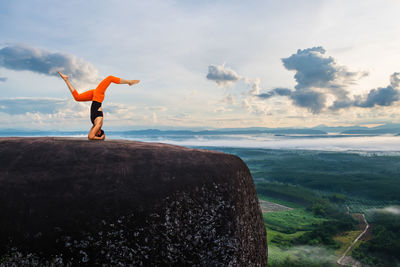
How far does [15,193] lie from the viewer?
21.1ft

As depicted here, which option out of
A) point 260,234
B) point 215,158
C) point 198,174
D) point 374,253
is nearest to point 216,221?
point 198,174

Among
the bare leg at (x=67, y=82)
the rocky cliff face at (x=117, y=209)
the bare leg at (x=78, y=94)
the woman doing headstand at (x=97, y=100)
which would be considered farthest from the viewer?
the bare leg at (x=67, y=82)

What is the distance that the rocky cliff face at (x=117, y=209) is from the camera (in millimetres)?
6141

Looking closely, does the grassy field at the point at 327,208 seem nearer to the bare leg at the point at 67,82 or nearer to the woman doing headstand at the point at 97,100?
the woman doing headstand at the point at 97,100

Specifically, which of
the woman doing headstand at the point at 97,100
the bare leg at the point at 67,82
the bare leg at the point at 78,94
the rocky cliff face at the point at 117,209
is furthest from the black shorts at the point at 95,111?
the rocky cliff face at the point at 117,209

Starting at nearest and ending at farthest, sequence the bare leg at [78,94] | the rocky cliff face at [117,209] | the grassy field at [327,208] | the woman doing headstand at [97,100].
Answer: the rocky cliff face at [117,209], the woman doing headstand at [97,100], the bare leg at [78,94], the grassy field at [327,208]

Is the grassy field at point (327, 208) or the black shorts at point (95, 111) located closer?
the black shorts at point (95, 111)

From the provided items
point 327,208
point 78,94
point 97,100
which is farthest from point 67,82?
point 327,208

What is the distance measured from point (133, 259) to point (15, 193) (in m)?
3.19

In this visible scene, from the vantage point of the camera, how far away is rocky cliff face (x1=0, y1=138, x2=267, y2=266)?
614cm

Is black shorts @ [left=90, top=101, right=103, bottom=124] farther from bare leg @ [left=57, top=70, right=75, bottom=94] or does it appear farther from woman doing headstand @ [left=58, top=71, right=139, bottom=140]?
bare leg @ [left=57, top=70, right=75, bottom=94]

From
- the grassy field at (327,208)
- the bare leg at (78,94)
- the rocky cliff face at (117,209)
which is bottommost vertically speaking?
the grassy field at (327,208)

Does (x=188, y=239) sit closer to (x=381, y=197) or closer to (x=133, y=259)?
(x=133, y=259)

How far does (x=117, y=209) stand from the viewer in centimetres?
625
